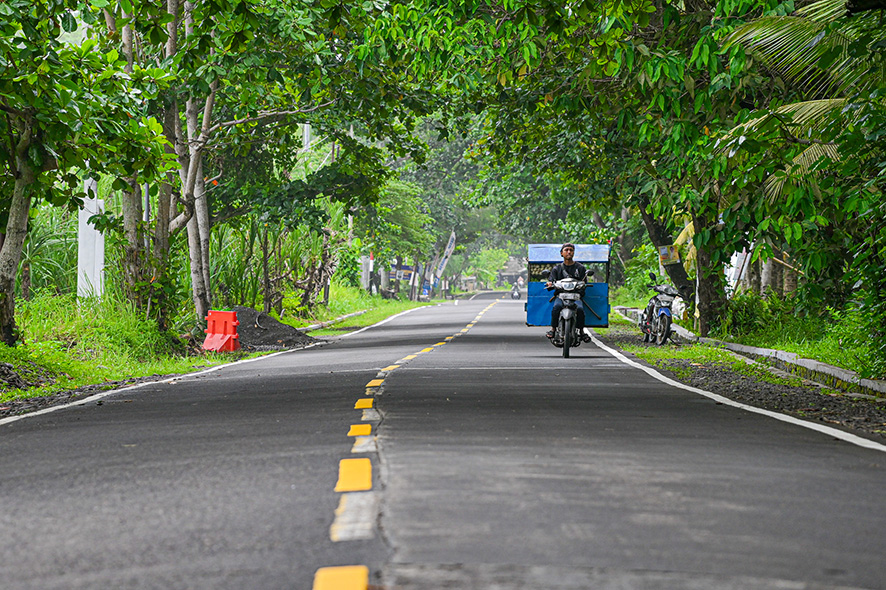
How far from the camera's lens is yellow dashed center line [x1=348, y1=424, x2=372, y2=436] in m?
8.38

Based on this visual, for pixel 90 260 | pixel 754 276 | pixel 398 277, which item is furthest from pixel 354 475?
pixel 398 277

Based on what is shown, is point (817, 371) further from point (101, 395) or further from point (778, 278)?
point (778, 278)

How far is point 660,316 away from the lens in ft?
78.4

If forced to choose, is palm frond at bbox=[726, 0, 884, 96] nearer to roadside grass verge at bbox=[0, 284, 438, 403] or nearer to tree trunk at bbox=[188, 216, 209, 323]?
roadside grass verge at bbox=[0, 284, 438, 403]

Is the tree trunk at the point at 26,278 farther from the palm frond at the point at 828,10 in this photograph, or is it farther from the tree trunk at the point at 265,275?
the palm frond at the point at 828,10

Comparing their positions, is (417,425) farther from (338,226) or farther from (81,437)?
(338,226)

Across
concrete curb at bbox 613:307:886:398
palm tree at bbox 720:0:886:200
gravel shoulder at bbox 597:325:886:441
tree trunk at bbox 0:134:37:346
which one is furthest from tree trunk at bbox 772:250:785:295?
tree trunk at bbox 0:134:37:346

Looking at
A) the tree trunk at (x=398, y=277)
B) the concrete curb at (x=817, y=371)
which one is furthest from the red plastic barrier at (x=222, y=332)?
the tree trunk at (x=398, y=277)

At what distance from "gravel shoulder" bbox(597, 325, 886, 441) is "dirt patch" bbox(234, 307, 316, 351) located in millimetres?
9561

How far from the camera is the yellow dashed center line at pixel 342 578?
165 inches

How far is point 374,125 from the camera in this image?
2241cm

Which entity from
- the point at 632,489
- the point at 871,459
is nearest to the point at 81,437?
the point at 632,489

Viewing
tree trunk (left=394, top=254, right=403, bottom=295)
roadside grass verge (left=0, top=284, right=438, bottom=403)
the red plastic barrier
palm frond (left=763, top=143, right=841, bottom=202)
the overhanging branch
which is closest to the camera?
palm frond (left=763, top=143, right=841, bottom=202)

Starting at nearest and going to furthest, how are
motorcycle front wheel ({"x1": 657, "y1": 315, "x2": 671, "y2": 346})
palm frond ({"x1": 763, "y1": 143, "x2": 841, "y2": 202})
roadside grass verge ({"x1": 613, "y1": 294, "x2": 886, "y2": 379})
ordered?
palm frond ({"x1": 763, "y1": 143, "x2": 841, "y2": 202}), roadside grass verge ({"x1": 613, "y1": 294, "x2": 886, "y2": 379}), motorcycle front wheel ({"x1": 657, "y1": 315, "x2": 671, "y2": 346})
